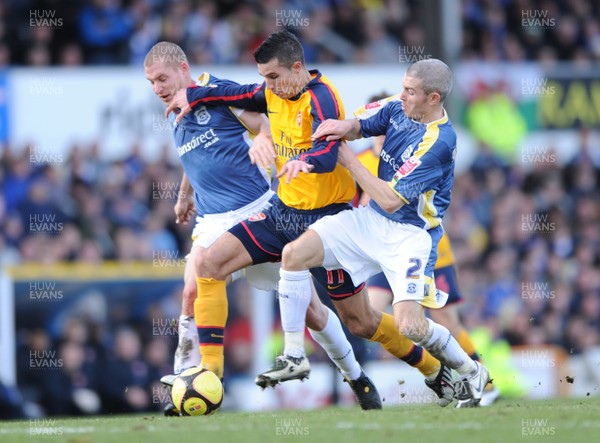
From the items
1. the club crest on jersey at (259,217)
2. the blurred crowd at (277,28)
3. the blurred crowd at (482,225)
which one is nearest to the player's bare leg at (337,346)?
the club crest on jersey at (259,217)

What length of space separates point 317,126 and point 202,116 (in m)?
1.02

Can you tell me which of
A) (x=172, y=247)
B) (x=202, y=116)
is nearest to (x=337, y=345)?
(x=202, y=116)

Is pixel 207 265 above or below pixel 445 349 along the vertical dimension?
above

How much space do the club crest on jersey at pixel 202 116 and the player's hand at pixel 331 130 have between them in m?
1.04

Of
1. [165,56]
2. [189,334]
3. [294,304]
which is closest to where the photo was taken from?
[294,304]

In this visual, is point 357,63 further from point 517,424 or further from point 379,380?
point 517,424

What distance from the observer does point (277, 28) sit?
16406 mm

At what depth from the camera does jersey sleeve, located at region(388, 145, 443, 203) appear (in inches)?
279

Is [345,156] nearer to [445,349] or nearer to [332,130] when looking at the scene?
[332,130]

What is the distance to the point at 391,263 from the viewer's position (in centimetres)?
731

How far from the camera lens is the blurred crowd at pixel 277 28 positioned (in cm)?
1526

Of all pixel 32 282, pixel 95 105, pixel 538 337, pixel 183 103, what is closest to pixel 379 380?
pixel 538 337

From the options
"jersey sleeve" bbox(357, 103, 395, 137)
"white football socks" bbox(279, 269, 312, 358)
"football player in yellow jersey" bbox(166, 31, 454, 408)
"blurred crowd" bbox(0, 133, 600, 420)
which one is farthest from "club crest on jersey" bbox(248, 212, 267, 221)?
"blurred crowd" bbox(0, 133, 600, 420)

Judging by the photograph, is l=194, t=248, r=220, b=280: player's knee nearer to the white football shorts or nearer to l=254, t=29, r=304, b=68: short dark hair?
the white football shorts
